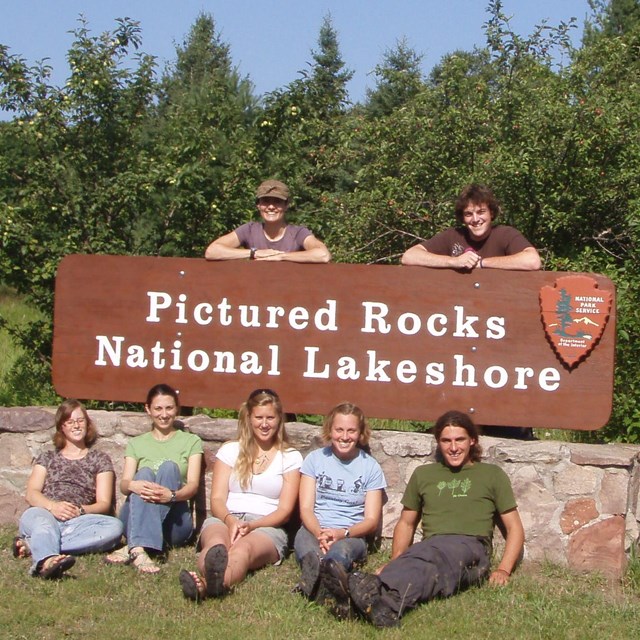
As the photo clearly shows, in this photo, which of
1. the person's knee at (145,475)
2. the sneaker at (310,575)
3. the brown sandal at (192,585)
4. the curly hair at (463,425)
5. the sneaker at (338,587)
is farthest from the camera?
the person's knee at (145,475)

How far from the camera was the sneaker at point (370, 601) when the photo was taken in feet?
14.8

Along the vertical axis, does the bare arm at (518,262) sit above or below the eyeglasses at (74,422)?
above

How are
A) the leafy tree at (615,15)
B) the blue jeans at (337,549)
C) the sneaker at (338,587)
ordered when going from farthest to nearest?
the leafy tree at (615,15)
the blue jeans at (337,549)
the sneaker at (338,587)

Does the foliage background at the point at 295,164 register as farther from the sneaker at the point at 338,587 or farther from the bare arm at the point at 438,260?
the sneaker at the point at 338,587

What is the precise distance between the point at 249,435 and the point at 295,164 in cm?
386

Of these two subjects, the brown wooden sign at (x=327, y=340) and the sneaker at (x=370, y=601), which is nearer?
the sneaker at (x=370, y=601)

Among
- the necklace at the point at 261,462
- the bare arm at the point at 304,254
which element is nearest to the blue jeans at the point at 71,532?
the necklace at the point at 261,462

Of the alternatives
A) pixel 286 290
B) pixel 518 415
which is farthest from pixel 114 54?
pixel 518 415

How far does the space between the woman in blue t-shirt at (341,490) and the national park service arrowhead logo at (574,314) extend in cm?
112

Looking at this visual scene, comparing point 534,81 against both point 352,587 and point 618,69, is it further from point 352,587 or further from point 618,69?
point 352,587

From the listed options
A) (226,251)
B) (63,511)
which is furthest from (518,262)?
(63,511)

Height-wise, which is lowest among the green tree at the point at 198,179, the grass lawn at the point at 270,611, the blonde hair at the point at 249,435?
the grass lawn at the point at 270,611

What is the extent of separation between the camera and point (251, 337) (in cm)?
600

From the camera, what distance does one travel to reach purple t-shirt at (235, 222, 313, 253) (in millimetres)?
6129
